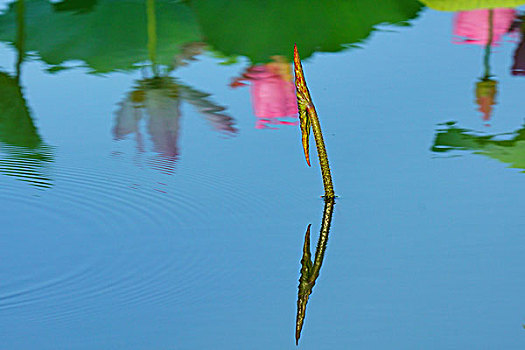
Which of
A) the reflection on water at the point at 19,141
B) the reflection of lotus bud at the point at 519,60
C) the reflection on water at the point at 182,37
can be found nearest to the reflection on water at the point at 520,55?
the reflection of lotus bud at the point at 519,60

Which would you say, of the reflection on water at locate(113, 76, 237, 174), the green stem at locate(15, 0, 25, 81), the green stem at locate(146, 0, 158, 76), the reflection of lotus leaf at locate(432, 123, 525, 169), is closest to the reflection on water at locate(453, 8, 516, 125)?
the reflection of lotus leaf at locate(432, 123, 525, 169)

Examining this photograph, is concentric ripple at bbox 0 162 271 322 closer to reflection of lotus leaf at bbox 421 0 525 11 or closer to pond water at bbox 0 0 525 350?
pond water at bbox 0 0 525 350

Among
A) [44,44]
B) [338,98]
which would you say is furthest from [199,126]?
[44,44]

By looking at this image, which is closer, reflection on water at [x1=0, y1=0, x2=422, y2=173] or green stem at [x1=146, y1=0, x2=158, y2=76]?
reflection on water at [x1=0, y1=0, x2=422, y2=173]

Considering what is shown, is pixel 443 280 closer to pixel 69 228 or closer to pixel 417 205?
pixel 417 205

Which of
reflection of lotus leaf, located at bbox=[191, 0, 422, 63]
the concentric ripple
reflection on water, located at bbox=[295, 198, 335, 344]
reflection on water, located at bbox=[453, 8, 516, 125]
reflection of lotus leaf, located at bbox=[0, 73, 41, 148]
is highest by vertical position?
reflection of lotus leaf, located at bbox=[191, 0, 422, 63]

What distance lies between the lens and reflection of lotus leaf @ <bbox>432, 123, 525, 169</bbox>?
140 centimetres

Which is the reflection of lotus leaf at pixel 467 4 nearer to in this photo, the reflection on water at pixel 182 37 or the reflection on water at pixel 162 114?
A: the reflection on water at pixel 182 37

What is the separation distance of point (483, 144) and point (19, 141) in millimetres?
767

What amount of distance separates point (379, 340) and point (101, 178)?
22.8 inches

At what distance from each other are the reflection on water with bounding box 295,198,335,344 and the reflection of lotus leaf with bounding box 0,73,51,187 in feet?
1.36

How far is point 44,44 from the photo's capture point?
188 cm

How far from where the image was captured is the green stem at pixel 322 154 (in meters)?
1.11

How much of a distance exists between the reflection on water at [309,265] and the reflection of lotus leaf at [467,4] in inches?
34.8
